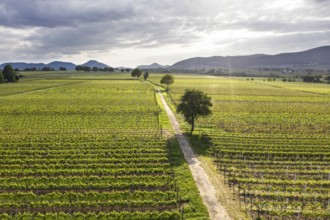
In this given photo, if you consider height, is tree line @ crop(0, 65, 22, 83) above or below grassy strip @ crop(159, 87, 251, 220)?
above

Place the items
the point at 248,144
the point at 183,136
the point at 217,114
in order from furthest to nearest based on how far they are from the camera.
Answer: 1. the point at 217,114
2. the point at 183,136
3. the point at 248,144

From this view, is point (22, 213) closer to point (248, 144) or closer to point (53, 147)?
point (53, 147)

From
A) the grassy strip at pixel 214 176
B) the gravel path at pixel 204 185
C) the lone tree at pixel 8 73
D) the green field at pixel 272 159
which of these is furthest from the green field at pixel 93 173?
the lone tree at pixel 8 73

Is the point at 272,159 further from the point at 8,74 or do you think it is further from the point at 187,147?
the point at 8,74

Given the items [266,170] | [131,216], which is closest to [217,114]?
[266,170]

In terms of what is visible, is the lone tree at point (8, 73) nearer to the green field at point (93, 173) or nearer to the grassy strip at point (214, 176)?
the green field at point (93, 173)

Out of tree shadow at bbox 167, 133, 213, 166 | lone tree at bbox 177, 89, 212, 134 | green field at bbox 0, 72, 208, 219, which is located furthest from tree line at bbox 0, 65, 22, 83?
tree shadow at bbox 167, 133, 213, 166

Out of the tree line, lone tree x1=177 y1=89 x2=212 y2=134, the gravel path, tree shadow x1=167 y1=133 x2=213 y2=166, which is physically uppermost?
the tree line

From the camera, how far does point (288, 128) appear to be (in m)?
52.0

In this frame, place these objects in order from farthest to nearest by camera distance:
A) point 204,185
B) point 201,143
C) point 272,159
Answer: point 201,143
point 272,159
point 204,185

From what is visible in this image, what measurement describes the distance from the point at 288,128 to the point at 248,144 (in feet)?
55.2

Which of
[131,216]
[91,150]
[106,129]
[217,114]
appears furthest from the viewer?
[217,114]

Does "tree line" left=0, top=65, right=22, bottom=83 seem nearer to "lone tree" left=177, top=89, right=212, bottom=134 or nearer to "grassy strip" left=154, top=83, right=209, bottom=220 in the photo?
"lone tree" left=177, top=89, right=212, bottom=134

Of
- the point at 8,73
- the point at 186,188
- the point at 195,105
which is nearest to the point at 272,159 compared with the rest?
the point at 186,188
